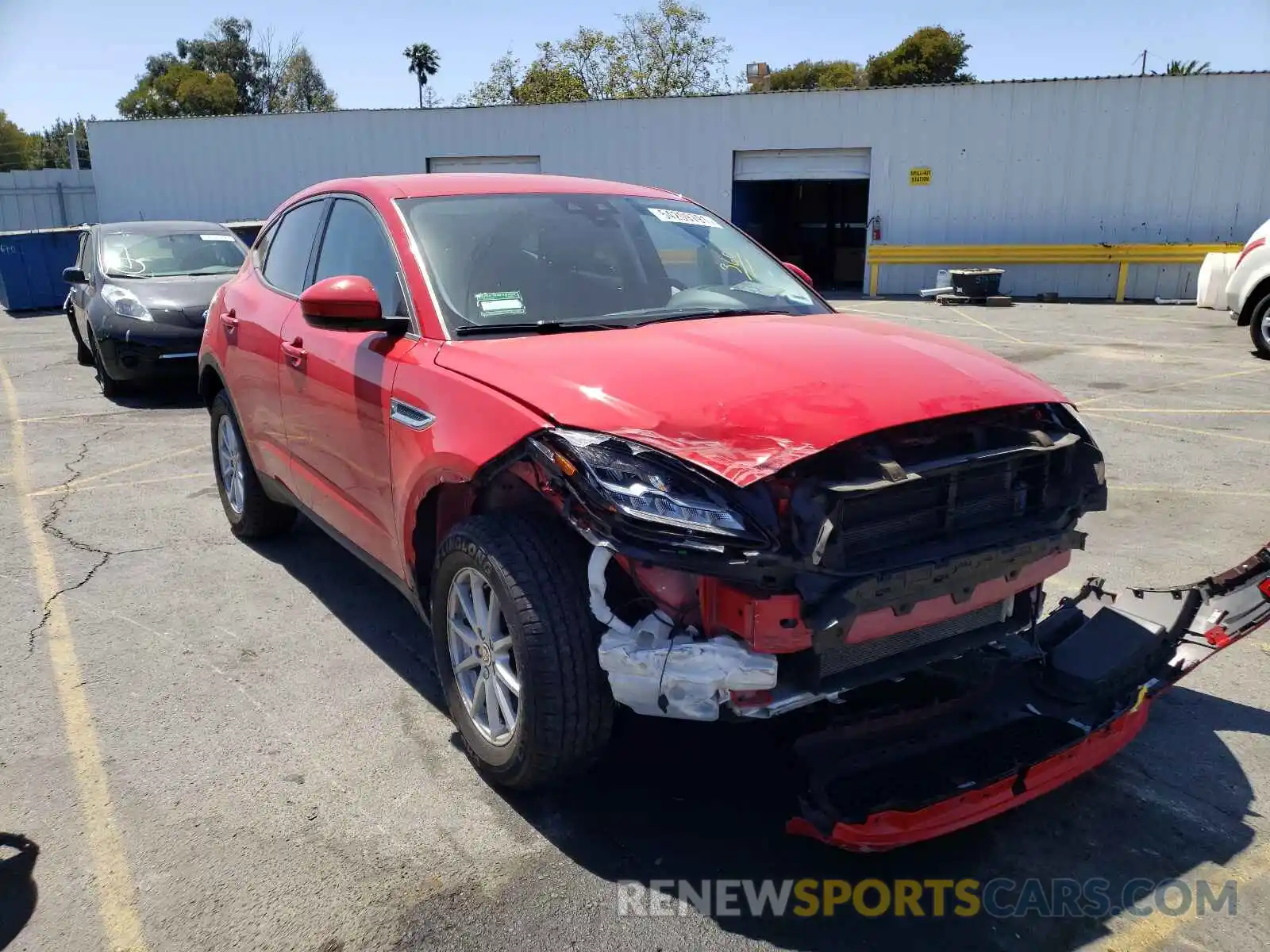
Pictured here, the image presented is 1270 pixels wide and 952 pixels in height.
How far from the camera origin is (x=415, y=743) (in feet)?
11.2

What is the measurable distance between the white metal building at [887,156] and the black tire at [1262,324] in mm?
9119

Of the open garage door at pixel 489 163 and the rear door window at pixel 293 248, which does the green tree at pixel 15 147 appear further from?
the rear door window at pixel 293 248

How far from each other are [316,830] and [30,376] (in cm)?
1091

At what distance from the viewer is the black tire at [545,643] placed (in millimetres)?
2672

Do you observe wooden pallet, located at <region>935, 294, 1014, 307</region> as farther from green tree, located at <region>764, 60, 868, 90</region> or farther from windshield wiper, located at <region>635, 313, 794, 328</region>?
green tree, located at <region>764, 60, 868, 90</region>

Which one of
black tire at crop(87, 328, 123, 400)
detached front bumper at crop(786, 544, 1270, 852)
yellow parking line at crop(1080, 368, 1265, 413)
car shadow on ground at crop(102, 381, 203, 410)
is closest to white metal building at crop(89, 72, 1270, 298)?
yellow parking line at crop(1080, 368, 1265, 413)

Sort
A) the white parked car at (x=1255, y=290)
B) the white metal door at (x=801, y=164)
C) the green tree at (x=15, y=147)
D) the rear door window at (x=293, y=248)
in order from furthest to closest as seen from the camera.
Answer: the green tree at (x=15, y=147) < the white metal door at (x=801, y=164) < the white parked car at (x=1255, y=290) < the rear door window at (x=293, y=248)

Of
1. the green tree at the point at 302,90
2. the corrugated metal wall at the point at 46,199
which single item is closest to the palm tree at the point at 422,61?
the green tree at the point at 302,90

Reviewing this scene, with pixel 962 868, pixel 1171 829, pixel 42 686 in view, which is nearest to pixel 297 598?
pixel 42 686

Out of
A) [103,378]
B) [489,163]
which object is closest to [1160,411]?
[103,378]

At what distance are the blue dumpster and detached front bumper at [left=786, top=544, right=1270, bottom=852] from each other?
2039 cm

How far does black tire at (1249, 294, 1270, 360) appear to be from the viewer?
11203 mm

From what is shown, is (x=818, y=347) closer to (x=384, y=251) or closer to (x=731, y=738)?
(x=731, y=738)

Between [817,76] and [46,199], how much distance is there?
4847cm
